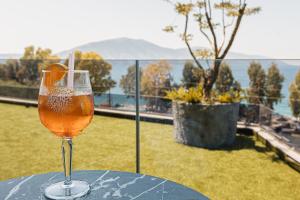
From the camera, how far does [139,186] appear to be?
2.84 feet

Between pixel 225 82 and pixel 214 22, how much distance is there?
8.51 ft

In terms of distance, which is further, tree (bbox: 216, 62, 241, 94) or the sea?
tree (bbox: 216, 62, 241, 94)

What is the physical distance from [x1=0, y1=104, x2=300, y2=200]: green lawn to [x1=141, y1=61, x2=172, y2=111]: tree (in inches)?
12.2

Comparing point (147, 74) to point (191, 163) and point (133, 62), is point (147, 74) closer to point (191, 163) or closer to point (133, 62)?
point (133, 62)

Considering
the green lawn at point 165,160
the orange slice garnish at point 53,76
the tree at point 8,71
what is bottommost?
the green lawn at point 165,160

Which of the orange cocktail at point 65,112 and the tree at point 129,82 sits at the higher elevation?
the tree at point 129,82

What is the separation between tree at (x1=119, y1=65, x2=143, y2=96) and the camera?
9.86 feet

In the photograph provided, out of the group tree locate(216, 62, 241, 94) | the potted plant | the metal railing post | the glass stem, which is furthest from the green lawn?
the glass stem

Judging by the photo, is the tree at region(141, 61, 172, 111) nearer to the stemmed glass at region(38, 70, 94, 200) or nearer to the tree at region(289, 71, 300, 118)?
the tree at region(289, 71, 300, 118)

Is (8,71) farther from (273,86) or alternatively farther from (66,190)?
(66,190)

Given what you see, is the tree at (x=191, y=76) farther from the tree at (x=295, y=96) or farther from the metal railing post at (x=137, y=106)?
the tree at (x=295, y=96)

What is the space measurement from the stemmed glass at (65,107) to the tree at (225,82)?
2907 mm

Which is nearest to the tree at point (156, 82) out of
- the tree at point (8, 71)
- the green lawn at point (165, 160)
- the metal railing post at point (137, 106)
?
the metal railing post at point (137, 106)

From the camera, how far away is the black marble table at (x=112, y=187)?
797mm
